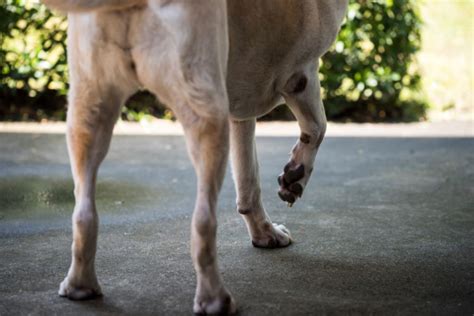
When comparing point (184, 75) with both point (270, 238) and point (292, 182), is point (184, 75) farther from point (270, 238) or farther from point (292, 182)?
point (270, 238)

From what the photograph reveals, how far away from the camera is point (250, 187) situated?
4.55m

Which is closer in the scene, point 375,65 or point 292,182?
point 292,182

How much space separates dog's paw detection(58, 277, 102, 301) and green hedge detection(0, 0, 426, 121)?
5.86 meters

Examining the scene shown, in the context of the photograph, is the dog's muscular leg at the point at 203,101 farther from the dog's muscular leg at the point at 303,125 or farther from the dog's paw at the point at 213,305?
the dog's muscular leg at the point at 303,125

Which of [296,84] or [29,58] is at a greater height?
[296,84]

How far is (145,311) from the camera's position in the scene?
3.49 m

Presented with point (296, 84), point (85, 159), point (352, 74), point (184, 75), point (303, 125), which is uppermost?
point (184, 75)

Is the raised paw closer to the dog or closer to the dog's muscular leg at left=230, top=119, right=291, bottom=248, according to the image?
the dog's muscular leg at left=230, top=119, right=291, bottom=248

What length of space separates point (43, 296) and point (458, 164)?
4.42m

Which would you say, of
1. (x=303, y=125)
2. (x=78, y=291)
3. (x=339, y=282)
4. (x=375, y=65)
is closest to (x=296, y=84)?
(x=303, y=125)

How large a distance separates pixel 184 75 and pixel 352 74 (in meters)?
6.84

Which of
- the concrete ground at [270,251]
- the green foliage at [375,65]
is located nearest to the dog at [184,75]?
the concrete ground at [270,251]

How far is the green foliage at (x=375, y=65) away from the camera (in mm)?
9766

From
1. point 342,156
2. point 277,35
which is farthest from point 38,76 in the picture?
point 277,35
